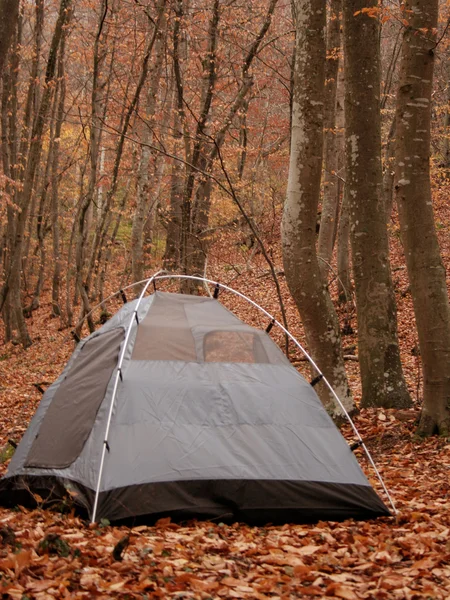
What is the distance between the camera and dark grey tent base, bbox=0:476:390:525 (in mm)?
4777

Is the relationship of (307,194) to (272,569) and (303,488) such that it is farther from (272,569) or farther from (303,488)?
(272,569)

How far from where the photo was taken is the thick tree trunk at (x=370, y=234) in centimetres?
783

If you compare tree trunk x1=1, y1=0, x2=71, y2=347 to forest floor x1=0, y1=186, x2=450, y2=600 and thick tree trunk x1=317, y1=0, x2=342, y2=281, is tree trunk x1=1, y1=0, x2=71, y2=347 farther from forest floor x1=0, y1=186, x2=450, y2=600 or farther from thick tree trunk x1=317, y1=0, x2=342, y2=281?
forest floor x1=0, y1=186, x2=450, y2=600

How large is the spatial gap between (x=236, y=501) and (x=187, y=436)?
2.17 ft

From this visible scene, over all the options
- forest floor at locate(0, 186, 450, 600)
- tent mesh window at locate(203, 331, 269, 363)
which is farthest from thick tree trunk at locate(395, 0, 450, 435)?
tent mesh window at locate(203, 331, 269, 363)

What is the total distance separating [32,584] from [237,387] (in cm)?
266

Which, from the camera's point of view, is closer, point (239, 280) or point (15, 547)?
point (15, 547)

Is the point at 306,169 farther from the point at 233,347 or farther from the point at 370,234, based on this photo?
the point at 233,347

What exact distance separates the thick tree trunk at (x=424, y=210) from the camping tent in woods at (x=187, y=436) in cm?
166

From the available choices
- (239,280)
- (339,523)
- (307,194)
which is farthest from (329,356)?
(239,280)

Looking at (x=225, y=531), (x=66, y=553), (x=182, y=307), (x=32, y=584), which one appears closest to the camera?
(x=32, y=584)

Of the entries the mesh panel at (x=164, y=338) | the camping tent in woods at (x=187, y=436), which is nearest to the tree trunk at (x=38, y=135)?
the mesh panel at (x=164, y=338)

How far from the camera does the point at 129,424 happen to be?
17.2 feet

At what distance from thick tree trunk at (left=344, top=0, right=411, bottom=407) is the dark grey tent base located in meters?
3.04
